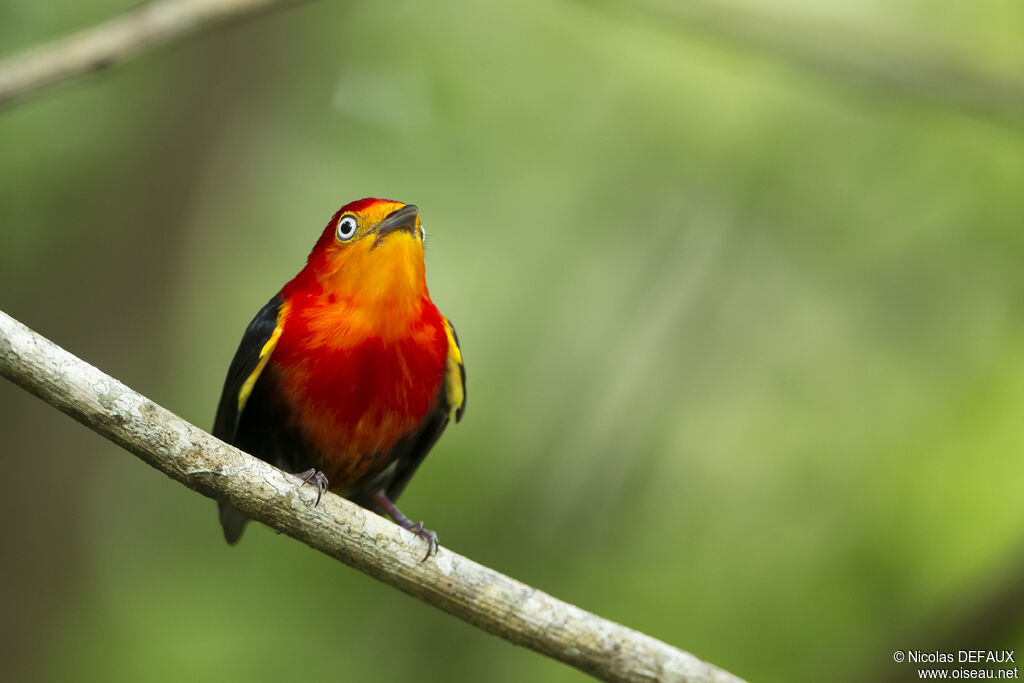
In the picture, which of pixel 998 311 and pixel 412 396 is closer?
pixel 412 396

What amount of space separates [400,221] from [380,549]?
131 cm

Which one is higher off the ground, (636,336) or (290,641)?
(636,336)

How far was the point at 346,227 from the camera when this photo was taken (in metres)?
4.20

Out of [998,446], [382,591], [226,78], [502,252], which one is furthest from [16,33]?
[998,446]

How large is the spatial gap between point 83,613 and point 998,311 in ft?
21.4

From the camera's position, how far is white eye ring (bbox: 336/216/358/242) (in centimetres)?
418

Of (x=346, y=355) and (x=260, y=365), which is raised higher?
(x=346, y=355)

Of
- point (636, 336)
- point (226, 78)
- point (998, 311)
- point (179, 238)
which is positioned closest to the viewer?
point (179, 238)

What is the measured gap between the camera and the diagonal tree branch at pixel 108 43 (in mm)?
4203

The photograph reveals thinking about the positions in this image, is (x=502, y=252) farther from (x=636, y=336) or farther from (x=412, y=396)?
(x=412, y=396)

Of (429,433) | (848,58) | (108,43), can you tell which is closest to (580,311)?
(848,58)

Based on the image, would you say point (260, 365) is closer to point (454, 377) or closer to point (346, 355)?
point (346, 355)

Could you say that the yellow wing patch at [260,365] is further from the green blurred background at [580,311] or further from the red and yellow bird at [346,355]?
the green blurred background at [580,311]

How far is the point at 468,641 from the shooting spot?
685cm
